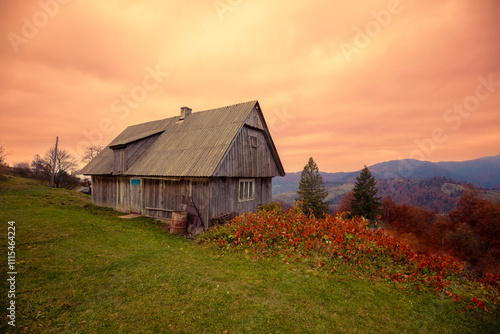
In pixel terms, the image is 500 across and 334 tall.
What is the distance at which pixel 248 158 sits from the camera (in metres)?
15.1

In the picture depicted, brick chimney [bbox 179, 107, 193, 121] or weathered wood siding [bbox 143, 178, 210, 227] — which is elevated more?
brick chimney [bbox 179, 107, 193, 121]

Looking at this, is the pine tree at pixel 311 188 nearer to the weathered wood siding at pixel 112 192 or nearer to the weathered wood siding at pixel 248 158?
the weathered wood siding at pixel 248 158

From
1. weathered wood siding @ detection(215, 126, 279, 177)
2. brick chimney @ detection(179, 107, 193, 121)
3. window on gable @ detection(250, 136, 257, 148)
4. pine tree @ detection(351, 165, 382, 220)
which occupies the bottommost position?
pine tree @ detection(351, 165, 382, 220)

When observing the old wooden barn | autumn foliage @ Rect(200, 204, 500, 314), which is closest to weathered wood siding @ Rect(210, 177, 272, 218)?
the old wooden barn

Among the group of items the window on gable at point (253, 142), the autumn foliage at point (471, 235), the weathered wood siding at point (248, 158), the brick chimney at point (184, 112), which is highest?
the brick chimney at point (184, 112)

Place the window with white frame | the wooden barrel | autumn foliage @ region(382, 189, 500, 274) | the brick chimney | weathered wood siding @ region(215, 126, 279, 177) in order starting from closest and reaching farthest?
the wooden barrel, weathered wood siding @ region(215, 126, 279, 177), the window with white frame, the brick chimney, autumn foliage @ region(382, 189, 500, 274)

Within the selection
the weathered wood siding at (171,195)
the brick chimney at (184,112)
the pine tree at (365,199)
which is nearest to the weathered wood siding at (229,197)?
the weathered wood siding at (171,195)

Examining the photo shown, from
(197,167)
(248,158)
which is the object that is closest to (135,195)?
(197,167)

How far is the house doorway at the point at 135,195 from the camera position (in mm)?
15445

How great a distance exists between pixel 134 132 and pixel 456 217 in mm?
70615

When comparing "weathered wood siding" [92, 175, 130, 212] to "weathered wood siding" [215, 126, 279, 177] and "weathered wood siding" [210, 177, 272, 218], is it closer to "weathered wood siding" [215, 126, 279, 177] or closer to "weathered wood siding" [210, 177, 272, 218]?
"weathered wood siding" [210, 177, 272, 218]

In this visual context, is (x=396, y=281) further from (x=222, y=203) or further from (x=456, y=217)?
(x=456, y=217)

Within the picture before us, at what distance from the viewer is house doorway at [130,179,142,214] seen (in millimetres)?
15445

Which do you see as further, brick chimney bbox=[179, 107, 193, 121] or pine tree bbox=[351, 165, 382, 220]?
pine tree bbox=[351, 165, 382, 220]
